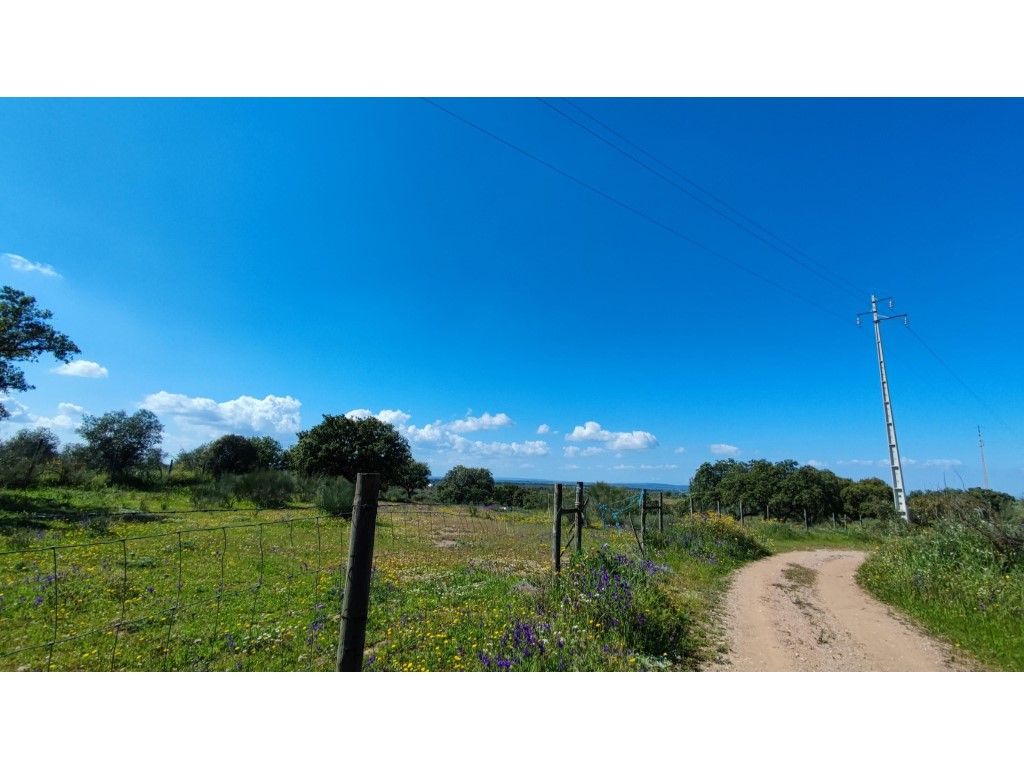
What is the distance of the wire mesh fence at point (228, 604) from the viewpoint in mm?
4879

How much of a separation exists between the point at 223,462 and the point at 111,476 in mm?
24615

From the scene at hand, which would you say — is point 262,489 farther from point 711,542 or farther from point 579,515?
point 711,542

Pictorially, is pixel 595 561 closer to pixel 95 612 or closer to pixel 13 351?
pixel 95 612

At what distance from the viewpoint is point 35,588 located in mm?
7129

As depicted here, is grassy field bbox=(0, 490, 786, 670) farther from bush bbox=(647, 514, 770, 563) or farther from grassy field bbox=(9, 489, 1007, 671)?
bush bbox=(647, 514, 770, 563)

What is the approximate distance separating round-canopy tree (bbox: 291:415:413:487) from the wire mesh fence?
33.6 metres

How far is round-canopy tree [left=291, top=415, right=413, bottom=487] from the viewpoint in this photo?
45.1 meters

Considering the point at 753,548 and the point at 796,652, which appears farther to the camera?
the point at 753,548

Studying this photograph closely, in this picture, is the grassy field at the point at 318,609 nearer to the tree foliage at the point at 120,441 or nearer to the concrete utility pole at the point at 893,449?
the concrete utility pole at the point at 893,449

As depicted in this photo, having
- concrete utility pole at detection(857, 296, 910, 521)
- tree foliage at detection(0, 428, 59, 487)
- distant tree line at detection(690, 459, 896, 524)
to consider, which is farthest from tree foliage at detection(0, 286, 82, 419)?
distant tree line at detection(690, 459, 896, 524)

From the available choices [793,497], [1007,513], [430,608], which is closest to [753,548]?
[1007,513]

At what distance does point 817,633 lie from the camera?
6.98m

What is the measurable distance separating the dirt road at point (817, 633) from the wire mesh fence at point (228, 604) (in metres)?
3.38

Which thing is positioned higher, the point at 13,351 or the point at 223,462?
the point at 13,351
